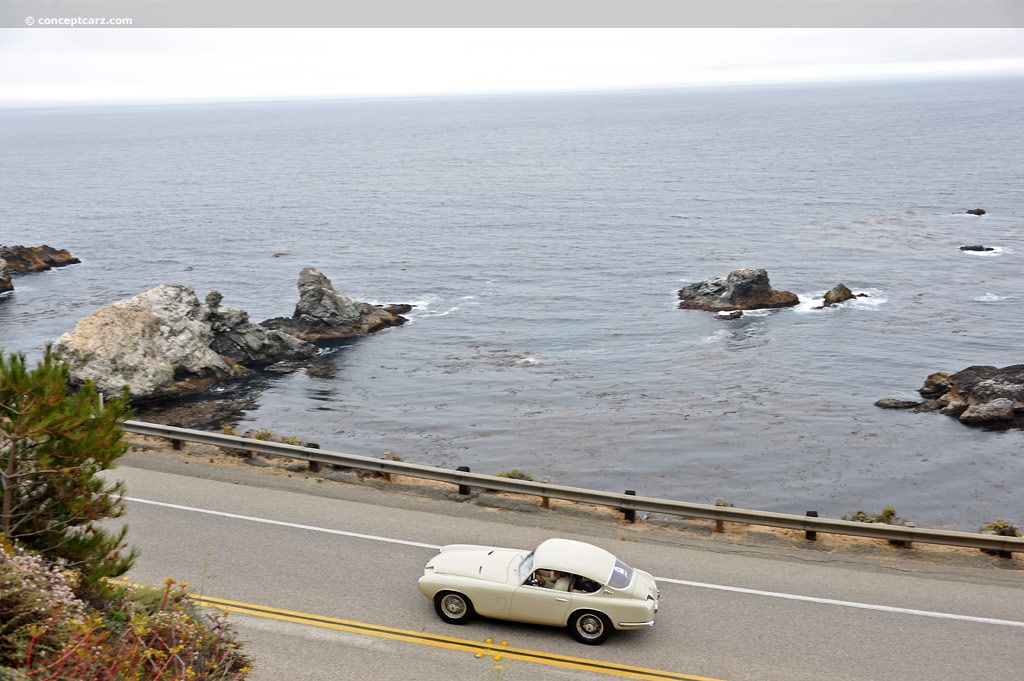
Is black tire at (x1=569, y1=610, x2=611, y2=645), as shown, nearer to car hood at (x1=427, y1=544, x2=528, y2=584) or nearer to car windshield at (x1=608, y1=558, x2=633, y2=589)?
car windshield at (x1=608, y1=558, x2=633, y2=589)

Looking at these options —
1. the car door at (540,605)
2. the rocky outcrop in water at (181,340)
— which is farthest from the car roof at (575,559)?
the rocky outcrop in water at (181,340)

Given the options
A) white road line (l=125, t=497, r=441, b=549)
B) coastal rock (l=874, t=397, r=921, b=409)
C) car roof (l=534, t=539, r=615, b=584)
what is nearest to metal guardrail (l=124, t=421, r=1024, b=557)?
white road line (l=125, t=497, r=441, b=549)

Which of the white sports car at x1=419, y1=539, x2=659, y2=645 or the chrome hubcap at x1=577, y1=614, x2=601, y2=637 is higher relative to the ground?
the white sports car at x1=419, y1=539, x2=659, y2=645

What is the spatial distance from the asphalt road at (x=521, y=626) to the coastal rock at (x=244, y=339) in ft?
84.1

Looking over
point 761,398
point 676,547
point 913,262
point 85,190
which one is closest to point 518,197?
point 913,262

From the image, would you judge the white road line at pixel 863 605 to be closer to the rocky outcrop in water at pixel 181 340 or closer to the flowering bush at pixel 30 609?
the flowering bush at pixel 30 609

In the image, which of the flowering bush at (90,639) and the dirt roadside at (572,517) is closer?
the flowering bush at (90,639)

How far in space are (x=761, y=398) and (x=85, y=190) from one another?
11527cm

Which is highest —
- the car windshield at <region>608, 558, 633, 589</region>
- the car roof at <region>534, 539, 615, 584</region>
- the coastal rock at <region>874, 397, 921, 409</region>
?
the car roof at <region>534, 539, 615, 584</region>

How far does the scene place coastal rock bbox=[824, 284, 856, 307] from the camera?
54.3 metres

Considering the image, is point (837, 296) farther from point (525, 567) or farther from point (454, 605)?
point (454, 605)

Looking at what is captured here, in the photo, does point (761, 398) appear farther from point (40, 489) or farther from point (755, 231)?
point (755, 231)

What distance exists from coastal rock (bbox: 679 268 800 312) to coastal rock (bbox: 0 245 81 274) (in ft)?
169

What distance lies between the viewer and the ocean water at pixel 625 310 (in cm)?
3356
